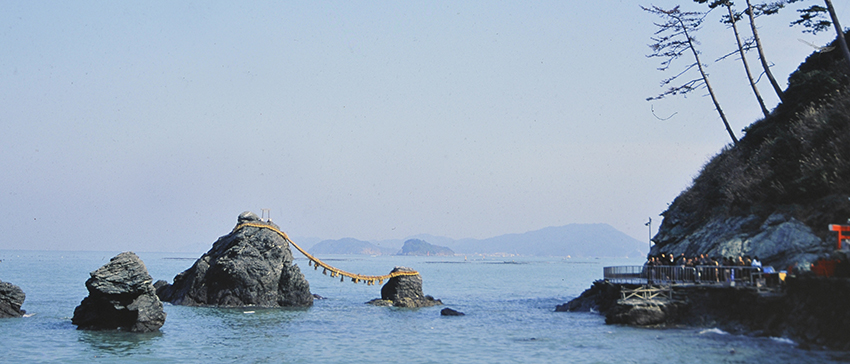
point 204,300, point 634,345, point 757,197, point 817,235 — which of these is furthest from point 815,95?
point 204,300

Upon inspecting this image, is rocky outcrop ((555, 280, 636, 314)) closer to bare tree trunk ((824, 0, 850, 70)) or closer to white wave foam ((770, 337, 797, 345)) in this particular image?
white wave foam ((770, 337, 797, 345))

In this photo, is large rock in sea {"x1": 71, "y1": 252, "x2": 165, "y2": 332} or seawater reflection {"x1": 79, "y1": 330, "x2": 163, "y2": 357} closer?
seawater reflection {"x1": 79, "y1": 330, "x2": 163, "y2": 357}

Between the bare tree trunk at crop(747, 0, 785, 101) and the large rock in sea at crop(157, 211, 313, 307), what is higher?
the bare tree trunk at crop(747, 0, 785, 101)

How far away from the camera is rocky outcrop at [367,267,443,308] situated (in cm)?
4584

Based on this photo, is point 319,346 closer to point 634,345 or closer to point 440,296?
point 634,345

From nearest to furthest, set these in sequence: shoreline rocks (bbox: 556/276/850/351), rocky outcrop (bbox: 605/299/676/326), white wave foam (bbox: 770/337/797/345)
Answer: shoreline rocks (bbox: 556/276/850/351) < white wave foam (bbox: 770/337/797/345) < rocky outcrop (bbox: 605/299/676/326)

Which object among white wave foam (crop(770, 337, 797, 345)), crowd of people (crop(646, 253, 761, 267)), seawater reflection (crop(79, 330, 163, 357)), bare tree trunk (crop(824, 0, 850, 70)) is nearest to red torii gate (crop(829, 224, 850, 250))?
crowd of people (crop(646, 253, 761, 267))

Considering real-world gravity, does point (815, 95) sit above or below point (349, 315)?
above

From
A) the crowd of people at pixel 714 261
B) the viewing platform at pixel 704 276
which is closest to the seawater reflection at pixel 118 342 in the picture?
the viewing platform at pixel 704 276

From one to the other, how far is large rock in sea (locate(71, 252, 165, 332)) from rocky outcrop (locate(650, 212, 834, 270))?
2721 centimetres

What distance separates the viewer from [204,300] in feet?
140

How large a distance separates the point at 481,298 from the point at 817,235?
105ft

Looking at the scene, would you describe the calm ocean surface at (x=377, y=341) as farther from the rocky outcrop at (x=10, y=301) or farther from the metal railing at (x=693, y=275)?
the metal railing at (x=693, y=275)

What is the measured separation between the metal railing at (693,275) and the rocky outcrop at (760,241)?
1.91 m
